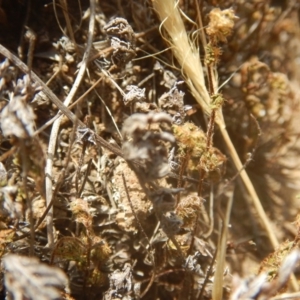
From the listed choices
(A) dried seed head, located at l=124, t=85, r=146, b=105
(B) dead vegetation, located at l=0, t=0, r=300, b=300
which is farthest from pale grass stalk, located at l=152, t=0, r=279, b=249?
(A) dried seed head, located at l=124, t=85, r=146, b=105

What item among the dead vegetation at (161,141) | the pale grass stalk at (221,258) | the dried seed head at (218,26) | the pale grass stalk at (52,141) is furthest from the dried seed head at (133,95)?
the pale grass stalk at (221,258)

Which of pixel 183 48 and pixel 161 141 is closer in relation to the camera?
pixel 161 141

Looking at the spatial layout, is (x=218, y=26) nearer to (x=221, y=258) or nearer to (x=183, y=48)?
(x=183, y=48)

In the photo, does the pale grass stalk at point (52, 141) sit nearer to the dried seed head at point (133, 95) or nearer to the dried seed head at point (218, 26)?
the dried seed head at point (133, 95)

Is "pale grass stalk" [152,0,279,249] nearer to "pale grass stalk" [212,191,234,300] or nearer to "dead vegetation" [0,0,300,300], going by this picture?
"dead vegetation" [0,0,300,300]

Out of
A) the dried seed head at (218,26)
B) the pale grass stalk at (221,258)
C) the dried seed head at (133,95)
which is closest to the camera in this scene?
the pale grass stalk at (221,258)

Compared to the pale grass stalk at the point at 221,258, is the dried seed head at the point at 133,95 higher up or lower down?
higher up

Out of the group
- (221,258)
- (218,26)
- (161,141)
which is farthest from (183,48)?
(221,258)

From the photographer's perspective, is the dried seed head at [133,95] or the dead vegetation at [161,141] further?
the dried seed head at [133,95]
